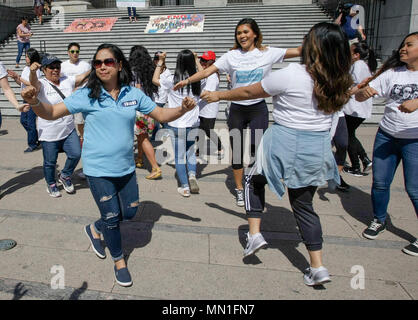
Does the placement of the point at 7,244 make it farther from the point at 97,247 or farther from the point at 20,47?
the point at 20,47

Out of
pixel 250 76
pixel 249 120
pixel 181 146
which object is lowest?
pixel 181 146

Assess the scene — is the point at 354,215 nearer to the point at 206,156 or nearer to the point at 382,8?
the point at 206,156

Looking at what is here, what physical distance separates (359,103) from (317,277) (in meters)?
3.36

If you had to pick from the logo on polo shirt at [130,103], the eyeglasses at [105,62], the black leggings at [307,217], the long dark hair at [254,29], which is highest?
the long dark hair at [254,29]

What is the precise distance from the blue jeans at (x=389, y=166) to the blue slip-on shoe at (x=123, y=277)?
2.55 meters

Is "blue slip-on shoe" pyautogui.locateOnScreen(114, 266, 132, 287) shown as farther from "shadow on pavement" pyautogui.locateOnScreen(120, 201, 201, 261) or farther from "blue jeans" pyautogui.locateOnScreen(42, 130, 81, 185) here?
"blue jeans" pyautogui.locateOnScreen(42, 130, 81, 185)

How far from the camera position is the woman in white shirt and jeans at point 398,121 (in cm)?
322

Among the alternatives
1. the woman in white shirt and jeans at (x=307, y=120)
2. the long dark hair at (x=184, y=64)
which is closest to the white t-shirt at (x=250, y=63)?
the long dark hair at (x=184, y=64)

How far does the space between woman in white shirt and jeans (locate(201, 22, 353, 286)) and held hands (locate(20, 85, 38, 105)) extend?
3.91 ft

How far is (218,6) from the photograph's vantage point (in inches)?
696

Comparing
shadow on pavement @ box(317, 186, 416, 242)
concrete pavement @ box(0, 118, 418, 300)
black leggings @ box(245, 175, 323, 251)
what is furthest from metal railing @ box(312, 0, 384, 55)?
black leggings @ box(245, 175, 323, 251)

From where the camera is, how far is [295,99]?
2467mm

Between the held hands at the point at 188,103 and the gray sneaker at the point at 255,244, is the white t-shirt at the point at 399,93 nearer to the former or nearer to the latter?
the gray sneaker at the point at 255,244

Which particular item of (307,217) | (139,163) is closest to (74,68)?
(139,163)
